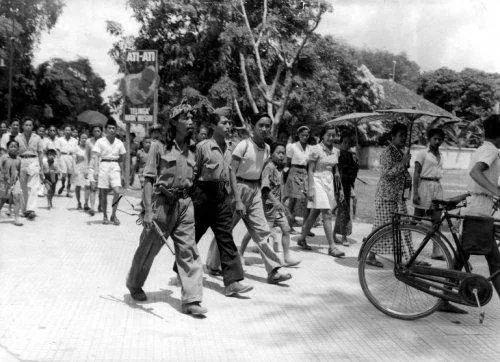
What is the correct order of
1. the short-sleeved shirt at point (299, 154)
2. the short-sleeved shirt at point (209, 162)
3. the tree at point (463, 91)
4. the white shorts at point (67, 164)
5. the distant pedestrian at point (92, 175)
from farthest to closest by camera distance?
the tree at point (463, 91) → the white shorts at point (67, 164) → the distant pedestrian at point (92, 175) → the short-sleeved shirt at point (299, 154) → the short-sleeved shirt at point (209, 162)

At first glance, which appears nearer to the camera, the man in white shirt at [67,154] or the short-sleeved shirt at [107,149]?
the short-sleeved shirt at [107,149]

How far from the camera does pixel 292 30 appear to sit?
27.1 meters

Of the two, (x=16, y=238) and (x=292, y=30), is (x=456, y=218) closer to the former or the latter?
(x=16, y=238)

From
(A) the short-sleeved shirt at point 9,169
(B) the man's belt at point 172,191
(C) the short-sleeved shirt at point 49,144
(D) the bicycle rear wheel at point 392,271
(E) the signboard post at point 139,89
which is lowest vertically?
(D) the bicycle rear wheel at point 392,271

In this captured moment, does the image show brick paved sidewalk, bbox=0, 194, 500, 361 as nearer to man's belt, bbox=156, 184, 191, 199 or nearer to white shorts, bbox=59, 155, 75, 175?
man's belt, bbox=156, 184, 191, 199

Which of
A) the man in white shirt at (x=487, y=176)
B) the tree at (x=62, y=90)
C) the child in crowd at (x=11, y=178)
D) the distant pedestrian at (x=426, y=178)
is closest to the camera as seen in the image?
the man in white shirt at (x=487, y=176)

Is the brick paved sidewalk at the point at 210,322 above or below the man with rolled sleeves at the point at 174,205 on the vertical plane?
below

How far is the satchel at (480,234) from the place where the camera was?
16.7 ft

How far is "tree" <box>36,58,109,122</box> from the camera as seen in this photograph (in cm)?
4375

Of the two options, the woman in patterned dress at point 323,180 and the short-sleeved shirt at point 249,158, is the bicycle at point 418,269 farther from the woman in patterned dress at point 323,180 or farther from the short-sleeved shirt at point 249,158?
the woman in patterned dress at point 323,180

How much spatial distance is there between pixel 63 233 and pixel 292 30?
19891 mm

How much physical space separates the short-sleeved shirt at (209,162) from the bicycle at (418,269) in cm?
159

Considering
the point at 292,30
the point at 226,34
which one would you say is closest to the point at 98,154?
the point at 226,34

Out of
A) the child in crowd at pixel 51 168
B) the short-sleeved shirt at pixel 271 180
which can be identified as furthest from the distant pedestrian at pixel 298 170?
the child in crowd at pixel 51 168
